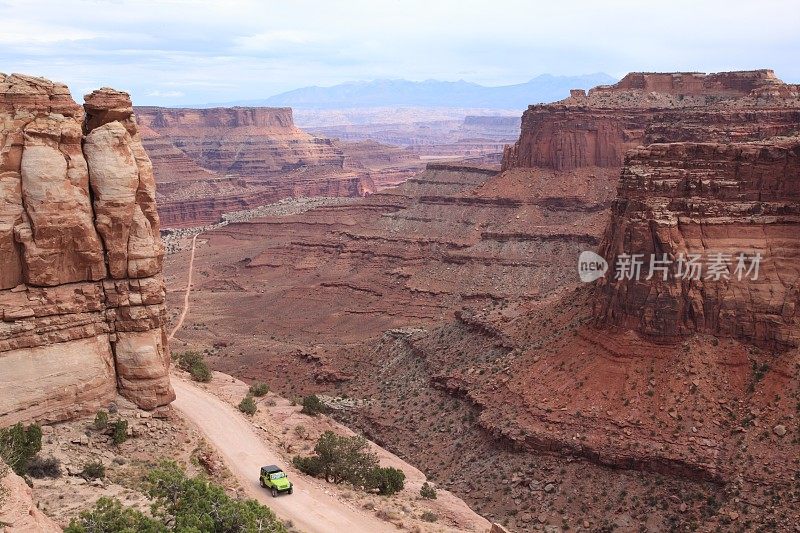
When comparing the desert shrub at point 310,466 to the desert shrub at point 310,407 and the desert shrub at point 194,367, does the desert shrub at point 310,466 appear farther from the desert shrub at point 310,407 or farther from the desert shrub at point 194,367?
the desert shrub at point 194,367

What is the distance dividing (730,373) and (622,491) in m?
7.60

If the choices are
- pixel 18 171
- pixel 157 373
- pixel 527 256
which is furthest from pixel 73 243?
pixel 527 256

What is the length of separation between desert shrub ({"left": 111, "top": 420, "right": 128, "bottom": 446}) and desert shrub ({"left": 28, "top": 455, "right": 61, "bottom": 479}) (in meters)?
2.56

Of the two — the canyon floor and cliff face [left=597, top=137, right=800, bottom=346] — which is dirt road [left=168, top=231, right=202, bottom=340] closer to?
the canyon floor

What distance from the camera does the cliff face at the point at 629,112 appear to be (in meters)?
88.2

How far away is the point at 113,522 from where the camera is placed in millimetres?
23578

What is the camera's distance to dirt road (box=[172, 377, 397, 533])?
32.3 metres

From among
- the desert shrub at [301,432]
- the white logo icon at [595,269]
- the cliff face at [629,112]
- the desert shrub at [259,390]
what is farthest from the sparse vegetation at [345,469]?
the cliff face at [629,112]

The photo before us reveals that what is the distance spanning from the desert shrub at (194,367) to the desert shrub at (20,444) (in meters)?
18.2

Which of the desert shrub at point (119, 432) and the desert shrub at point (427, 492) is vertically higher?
the desert shrub at point (119, 432)

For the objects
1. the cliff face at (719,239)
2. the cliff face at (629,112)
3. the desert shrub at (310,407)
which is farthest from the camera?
the cliff face at (629,112)

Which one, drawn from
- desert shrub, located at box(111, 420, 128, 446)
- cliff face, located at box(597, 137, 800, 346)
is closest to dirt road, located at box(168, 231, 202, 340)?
desert shrub, located at box(111, 420, 128, 446)

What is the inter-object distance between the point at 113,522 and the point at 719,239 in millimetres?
30002

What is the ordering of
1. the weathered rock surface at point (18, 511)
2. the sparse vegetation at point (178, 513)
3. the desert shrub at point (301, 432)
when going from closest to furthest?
1. the weathered rock surface at point (18, 511)
2. the sparse vegetation at point (178, 513)
3. the desert shrub at point (301, 432)
